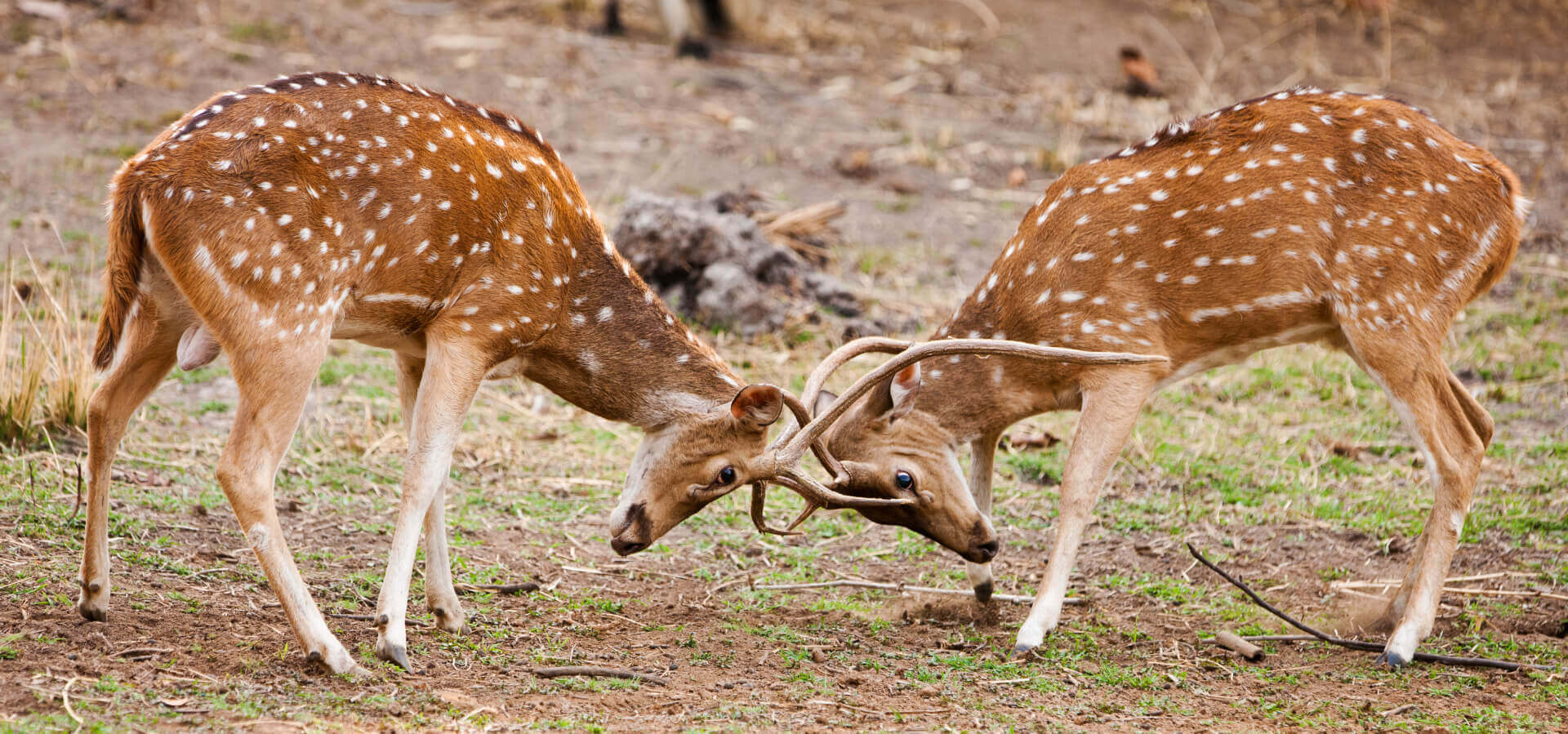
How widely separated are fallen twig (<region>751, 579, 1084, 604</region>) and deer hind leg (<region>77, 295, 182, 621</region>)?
2.48m

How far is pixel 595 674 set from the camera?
14.8ft

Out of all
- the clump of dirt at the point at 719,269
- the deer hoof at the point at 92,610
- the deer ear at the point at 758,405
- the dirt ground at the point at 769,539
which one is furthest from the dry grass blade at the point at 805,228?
the deer hoof at the point at 92,610

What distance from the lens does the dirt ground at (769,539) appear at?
434 centimetres

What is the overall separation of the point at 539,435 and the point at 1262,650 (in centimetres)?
380

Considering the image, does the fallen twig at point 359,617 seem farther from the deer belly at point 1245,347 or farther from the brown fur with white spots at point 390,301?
the deer belly at point 1245,347

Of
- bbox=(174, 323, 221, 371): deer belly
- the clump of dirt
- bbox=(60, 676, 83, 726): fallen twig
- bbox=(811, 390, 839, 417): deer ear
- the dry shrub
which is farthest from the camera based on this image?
the clump of dirt

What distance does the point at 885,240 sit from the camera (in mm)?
10250

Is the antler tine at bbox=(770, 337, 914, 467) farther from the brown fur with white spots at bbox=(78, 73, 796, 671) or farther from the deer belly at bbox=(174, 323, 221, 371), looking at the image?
the deer belly at bbox=(174, 323, 221, 371)

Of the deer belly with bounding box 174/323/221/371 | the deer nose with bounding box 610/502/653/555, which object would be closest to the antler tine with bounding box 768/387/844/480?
the deer nose with bounding box 610/502/653/555

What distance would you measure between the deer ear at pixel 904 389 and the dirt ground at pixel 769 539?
85 cm

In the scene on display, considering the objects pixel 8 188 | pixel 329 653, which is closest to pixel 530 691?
pixel 329 653

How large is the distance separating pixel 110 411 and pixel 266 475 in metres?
0.74

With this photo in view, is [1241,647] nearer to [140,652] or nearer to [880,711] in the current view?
[880,711]

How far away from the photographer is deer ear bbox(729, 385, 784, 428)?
190 inches
